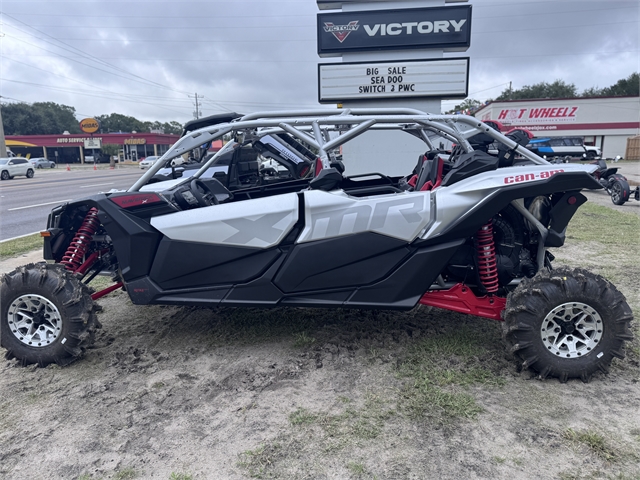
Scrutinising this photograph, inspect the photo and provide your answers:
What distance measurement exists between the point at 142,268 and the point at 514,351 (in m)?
2.88

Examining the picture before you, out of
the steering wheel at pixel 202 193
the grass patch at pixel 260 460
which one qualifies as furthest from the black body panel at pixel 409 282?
the steering wheel at pixel 202 193

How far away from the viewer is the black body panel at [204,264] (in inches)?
140

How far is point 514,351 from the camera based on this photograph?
3289 millimetres

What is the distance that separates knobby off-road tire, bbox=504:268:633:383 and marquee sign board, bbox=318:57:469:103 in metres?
11.3

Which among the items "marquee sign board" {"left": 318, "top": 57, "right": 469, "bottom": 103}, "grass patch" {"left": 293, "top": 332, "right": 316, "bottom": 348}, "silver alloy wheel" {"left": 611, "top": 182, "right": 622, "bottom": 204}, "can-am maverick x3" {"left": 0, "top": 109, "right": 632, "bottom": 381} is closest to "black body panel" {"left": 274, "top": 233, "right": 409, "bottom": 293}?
"can-am maverick x3" {"left": 0, "top": 109, "right": 632, "bottom": 381}

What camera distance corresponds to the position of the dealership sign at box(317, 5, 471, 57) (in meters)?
13.0

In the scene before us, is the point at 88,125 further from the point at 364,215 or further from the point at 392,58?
the point at 364,215

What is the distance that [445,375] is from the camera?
11.0 feet

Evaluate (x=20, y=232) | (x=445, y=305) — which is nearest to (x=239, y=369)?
(x=445, y=305)

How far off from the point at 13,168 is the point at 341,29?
90.7 ft

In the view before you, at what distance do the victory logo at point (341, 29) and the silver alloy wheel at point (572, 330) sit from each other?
12075 mm

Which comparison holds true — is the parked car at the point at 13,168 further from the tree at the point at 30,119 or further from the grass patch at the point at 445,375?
the tree at the point at 30,119

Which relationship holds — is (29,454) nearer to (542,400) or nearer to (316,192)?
(316,192)

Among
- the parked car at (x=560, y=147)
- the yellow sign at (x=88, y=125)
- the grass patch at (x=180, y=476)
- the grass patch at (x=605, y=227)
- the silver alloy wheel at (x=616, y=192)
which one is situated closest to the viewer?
the grass patch at (x=180, y=476)
